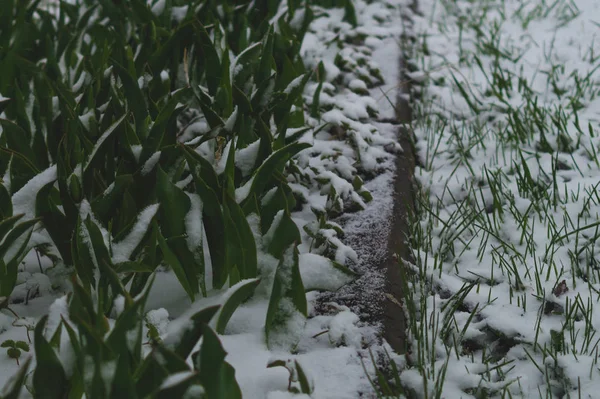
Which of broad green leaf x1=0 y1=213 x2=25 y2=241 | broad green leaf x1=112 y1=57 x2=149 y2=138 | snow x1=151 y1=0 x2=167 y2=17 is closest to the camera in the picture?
broad green leaf x1=0 y1=213 x2=25 y2=241

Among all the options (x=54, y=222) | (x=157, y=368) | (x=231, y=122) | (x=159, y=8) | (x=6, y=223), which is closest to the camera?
(x=157, y=368)

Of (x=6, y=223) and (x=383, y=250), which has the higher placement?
(x=6, y=223)

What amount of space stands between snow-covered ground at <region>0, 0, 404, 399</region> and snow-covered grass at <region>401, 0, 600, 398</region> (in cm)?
Answer: 12

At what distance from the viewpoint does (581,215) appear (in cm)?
180

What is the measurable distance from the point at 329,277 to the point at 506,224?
0.67m

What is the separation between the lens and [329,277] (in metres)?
1.45

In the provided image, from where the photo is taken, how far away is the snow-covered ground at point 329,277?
1.30m

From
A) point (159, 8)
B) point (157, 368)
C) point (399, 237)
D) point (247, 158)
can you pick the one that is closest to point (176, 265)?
point (247, 158)

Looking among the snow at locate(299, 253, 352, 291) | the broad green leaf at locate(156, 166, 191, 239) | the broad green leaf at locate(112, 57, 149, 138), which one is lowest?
the snow at locate(299, 253, 352, 291)

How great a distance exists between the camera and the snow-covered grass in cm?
136

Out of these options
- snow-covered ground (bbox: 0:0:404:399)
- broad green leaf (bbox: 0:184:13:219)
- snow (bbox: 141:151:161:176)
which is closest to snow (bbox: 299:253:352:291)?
snow-covered ground (bbox: 0:0:404:399)

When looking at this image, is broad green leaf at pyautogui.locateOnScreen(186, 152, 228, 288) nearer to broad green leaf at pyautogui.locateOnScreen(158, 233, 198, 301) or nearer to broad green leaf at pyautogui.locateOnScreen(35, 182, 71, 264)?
broad green leaf at pyautogui.locateOnScreen(158, 233, 198, 301)

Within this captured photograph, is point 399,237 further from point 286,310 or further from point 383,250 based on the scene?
point 286,310

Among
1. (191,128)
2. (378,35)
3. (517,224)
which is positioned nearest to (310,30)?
(378,35)
